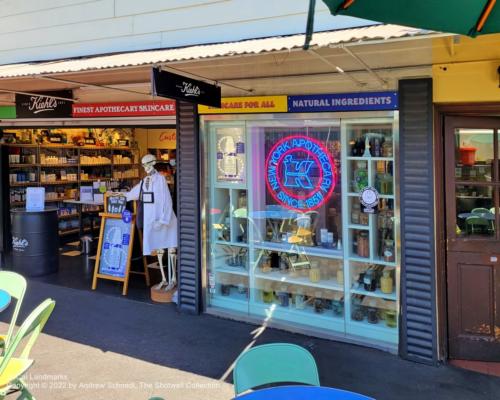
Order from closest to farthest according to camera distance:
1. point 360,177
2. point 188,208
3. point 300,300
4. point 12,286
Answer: point 12,286 < point 360,177 < point 300,300 < point 188,208

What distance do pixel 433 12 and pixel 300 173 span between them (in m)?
3.25

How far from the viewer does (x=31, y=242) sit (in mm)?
7715

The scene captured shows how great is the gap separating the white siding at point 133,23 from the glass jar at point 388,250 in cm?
227

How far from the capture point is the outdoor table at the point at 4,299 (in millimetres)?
3707

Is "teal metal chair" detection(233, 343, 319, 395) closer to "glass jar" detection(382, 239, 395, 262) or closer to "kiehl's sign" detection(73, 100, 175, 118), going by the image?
"glass jar" detection(382, 239, 395, 262)

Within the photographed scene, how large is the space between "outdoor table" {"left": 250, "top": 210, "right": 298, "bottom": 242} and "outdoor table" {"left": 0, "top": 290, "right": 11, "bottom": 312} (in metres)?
2.83

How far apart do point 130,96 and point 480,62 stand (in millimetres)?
4705

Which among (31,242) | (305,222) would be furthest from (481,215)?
(31,242)

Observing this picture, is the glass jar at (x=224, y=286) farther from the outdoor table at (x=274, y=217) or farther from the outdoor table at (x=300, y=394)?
the outdoor table at (x=300, y=394)

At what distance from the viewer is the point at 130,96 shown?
6.93m

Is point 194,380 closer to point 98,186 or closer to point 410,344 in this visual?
point 410,344

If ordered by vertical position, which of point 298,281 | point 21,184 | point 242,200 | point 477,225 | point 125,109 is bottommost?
point 298,281

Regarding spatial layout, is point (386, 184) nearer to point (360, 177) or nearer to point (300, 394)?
point (360, 177)

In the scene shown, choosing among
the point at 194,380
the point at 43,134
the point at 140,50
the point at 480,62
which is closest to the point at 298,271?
the point at 194,380
